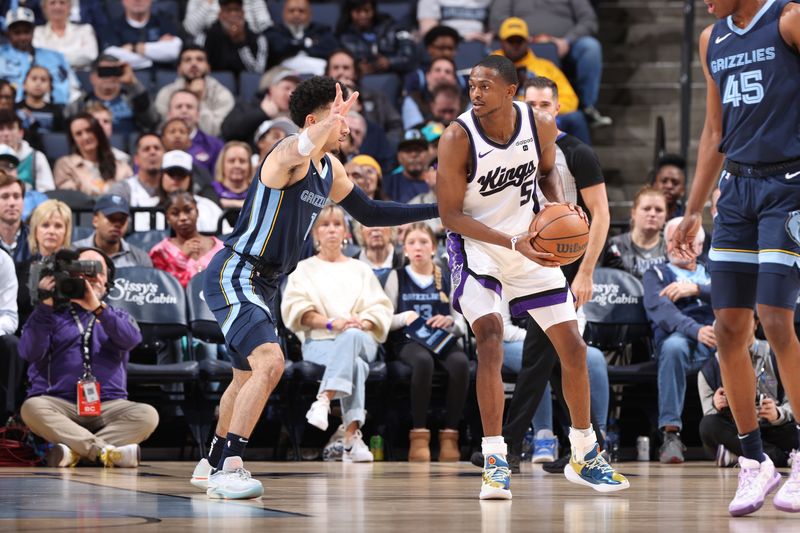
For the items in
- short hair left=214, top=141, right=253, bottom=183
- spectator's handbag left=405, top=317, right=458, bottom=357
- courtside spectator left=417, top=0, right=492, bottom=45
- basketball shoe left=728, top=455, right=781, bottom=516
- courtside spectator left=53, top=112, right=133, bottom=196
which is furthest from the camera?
courtside spectator left=417, top=0, right=492, bottom=45

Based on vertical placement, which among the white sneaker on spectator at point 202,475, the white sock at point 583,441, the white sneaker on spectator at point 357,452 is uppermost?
the white sock at point 583,441

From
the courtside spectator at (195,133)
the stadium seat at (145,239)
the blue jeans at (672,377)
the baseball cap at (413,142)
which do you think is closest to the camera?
the blue jeans at (672,377)

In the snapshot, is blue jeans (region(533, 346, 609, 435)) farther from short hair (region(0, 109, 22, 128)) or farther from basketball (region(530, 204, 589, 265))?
short hair (region(0, 109, 22, 128))

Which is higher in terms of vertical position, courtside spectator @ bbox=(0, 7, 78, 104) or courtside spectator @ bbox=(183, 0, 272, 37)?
courtside spectator @ bbox=(183, 0, 272, 37)

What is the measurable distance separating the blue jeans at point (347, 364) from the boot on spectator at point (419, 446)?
1.29 ft

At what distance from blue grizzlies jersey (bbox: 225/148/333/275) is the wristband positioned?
32 cm

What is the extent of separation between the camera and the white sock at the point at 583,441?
5.38 m

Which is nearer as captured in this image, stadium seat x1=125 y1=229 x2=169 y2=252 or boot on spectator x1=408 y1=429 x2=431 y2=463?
boot on spectator x1=408 y1=429 x2=431 y2=463

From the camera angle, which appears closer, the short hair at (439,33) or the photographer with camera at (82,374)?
the photographer with camera at (82,374)

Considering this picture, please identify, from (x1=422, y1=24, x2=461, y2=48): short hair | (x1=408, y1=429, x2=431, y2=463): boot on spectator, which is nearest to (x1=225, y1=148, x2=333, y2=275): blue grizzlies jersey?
(x1=408, y1=429, x2=431, y2=463): boot on spectator

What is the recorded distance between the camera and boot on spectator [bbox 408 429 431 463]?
321 inches

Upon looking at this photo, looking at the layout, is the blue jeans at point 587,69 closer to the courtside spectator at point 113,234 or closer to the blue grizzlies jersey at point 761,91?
the courtside spectator at point 113,234

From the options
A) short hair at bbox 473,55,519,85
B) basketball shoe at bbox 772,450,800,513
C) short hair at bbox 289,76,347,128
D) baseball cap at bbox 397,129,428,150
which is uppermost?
baseball cap at bbox 397,129,428,150

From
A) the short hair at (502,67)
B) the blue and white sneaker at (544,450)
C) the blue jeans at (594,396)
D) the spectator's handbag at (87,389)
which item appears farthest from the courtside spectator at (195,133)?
the short hair at (502,67)
